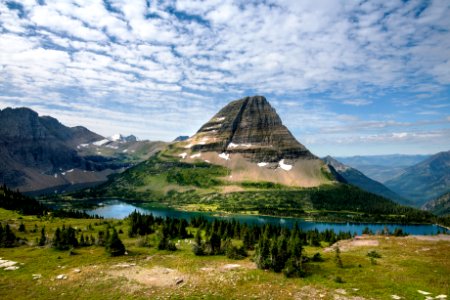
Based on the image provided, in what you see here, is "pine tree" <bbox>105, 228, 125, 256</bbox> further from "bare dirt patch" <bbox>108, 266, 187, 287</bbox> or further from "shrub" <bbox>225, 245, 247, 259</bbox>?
"shrub" <bbox>225, 245, 247, 259</bbox>

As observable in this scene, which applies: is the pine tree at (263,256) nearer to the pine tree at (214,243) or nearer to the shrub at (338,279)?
the shrub at (338,279)

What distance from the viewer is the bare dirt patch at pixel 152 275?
5298cm

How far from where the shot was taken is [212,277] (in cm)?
5475

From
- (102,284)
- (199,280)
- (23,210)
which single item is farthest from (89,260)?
(23,210)

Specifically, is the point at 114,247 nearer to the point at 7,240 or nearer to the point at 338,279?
the point at 7,240

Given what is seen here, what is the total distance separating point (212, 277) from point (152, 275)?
11.5 metres

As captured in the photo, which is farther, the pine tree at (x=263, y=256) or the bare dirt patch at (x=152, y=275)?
the pine tree at (x=263, y=256)

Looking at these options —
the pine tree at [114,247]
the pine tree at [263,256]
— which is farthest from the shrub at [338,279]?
the pine tree at [114,247]

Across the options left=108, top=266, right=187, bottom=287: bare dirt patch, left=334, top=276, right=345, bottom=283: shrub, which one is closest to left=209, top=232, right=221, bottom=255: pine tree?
left=108, top=266, right=187, bottom=287: bare dirt patch

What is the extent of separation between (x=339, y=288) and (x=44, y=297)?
44730mm

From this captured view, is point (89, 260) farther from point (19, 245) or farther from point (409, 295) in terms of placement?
point (409, 295)

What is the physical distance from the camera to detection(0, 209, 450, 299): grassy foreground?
4606 cm

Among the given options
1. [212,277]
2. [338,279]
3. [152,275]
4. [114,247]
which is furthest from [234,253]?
[114,247]

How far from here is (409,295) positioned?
42.2 metres
